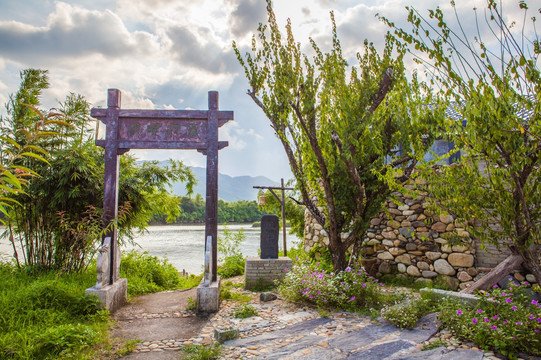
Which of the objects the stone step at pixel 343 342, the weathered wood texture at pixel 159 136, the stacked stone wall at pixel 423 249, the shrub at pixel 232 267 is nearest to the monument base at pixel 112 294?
the weathered wood texture at pixel 159 136

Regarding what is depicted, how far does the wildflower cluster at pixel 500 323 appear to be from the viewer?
11.8 ft

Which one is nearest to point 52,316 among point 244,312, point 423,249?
point 244,312

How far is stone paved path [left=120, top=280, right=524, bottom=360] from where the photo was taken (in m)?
3.82

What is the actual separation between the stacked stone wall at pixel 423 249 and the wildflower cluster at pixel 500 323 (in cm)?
250

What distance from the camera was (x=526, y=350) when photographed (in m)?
3.57

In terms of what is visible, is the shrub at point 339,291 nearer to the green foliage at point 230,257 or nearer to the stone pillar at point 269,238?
the stone pillar at point 269,238

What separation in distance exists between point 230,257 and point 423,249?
5.52 metres

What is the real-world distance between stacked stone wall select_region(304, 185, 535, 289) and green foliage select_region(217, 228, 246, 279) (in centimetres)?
389

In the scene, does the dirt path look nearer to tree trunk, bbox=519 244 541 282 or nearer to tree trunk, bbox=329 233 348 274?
tree trunk, bbox=329 233 348 274

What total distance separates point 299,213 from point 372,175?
30.2 feet

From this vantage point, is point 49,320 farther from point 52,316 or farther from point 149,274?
point 149,274

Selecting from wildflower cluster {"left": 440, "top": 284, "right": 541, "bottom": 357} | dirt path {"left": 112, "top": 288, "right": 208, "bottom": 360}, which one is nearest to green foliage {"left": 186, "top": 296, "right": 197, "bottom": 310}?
dirt path {"left": 112, "top": 288, "right": 208, "bottom": 360}

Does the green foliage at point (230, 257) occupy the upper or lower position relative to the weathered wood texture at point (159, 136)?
lower

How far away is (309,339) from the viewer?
441 cm
